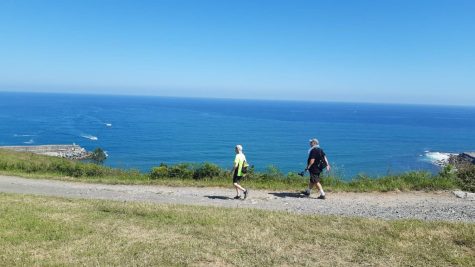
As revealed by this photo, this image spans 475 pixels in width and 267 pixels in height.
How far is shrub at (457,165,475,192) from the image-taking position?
44.3 ft

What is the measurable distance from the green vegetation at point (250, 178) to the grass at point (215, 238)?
430cm

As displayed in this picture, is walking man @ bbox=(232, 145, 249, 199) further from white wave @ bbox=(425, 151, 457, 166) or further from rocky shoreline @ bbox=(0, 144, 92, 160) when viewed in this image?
white wave @ bbox=(425, 151, 457, 166)

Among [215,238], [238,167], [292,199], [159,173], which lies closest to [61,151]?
[159,173]

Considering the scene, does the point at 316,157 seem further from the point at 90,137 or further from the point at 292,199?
the point at 90,137

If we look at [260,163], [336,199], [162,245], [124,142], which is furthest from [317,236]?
[124,142]

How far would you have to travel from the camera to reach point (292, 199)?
1196 cm

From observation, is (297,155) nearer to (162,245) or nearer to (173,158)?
(173,158)

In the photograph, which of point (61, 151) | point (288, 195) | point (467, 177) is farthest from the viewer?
point (61, 151)

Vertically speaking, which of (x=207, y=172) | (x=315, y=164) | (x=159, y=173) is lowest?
(x=159, y=173)

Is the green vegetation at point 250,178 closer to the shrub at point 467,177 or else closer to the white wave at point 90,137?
the shrub at point 467,177

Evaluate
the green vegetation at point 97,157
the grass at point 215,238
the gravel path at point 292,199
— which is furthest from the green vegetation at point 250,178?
the green vegetation at point 97,157

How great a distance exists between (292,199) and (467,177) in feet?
21.2

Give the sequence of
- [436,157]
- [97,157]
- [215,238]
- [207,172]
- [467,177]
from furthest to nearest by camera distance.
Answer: [436,157]
[97,157]
[207,172]
[467,177]
[215,238]

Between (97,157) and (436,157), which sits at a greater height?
(97,157)
